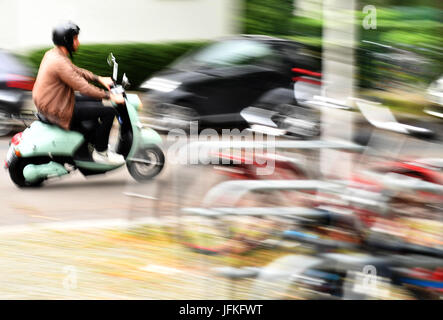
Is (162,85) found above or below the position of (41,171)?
above

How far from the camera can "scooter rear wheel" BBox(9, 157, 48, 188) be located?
9.20m

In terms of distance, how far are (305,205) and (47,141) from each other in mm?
5010

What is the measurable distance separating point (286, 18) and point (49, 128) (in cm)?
580

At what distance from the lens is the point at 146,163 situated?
9562 mm

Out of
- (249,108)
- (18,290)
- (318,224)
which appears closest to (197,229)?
(18,290)

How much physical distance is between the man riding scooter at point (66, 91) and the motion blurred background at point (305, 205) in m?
0.75

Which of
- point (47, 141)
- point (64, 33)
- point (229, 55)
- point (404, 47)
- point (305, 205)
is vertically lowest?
point (305, 205)

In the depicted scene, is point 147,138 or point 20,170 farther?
point 147,138

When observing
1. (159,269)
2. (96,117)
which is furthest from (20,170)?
(159,269)

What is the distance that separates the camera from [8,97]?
13812 millimetres

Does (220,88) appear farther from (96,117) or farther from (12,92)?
(96,117)

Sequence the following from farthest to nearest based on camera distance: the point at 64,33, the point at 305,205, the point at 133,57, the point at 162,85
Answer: the point at 133,57 → the point at 162,85 → the point at 64,33 → the point at 305,205

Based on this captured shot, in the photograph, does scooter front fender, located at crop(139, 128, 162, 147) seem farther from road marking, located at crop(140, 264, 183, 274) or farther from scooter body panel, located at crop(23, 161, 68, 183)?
road marking, located at crop(140, 264, 183, 274)
